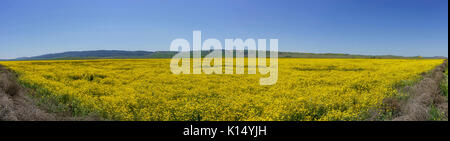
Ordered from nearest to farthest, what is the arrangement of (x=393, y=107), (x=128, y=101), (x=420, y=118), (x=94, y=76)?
(x=420, y=118) → (x=393, y=107) → (x=128, y=101) → (x=94, y=76)

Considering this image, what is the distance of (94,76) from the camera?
13.3 m

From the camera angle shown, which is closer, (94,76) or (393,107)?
(393,107)

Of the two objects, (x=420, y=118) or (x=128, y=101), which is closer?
(x=420, y=118)
